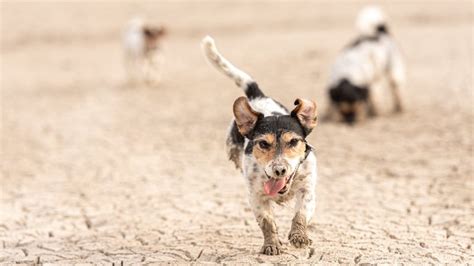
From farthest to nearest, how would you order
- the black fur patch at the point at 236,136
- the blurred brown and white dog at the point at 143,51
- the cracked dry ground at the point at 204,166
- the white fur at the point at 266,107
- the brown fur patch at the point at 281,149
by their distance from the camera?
the blurred brown and white dog at the point at 143,51 < the cracked dry ground at the point at 204,166 < the black fur patch at the point at 236,136 < the white fur at the point at 266,107 < the brown fur patch at the point at 281,149

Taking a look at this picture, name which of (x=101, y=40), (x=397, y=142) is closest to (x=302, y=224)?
(x=397, y=142)

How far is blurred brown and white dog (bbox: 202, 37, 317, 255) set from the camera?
4723 mm

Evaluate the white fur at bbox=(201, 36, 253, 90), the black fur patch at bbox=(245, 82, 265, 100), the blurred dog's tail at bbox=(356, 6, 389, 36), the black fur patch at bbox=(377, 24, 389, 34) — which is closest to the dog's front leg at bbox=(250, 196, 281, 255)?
the black fur patch at bbox=(245, 82, 265, 100)

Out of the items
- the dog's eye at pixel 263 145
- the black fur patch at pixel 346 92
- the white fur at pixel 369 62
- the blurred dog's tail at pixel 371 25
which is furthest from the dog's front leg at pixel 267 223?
the blurred dog's tail at pixel 371 25

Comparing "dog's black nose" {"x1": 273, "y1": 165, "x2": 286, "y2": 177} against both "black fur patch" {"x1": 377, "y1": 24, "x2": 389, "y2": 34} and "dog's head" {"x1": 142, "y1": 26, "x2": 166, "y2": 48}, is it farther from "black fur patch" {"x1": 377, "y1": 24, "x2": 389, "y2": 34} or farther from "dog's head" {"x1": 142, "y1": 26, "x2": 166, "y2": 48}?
"dog's head" {"x1": 142, "y1": 26, "x2": 166, "y2": 48}

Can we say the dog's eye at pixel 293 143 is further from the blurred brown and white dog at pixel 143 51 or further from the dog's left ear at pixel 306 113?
the blurred brown and white dog at pixel 143 51

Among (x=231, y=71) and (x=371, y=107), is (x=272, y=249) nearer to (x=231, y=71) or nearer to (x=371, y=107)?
(x=231, y=71)

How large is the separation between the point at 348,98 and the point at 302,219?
5.94 metres

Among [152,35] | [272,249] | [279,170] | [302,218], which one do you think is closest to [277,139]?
[279,170]

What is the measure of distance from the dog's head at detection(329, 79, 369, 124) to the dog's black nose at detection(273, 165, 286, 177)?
6.41 m

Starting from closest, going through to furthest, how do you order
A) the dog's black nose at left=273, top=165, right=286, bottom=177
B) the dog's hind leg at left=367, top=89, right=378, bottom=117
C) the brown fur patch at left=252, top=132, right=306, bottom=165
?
the dog's black nose at left=273, top=165, right=286, bottom=177, the brown fur patch at left=252, top=132, right=306, bottom=165, the dog's hind leg at left=367, top=89, right=378, bottom=117

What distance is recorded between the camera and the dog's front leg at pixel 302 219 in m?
5.11

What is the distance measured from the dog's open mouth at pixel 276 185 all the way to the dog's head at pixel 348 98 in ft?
20.3

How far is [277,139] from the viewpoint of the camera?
475 cm
